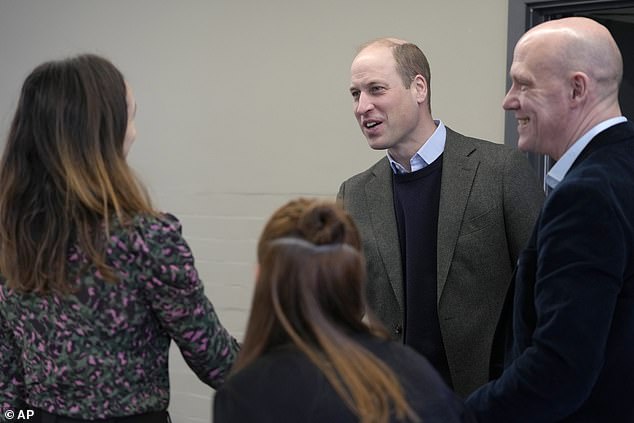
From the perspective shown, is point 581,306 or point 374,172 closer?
point 581,306

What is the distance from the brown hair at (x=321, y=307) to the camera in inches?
55.4

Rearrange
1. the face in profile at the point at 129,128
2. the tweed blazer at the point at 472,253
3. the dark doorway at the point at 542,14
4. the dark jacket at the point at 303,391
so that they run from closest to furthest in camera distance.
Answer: the dark jacket at the point at 303,391 → the face in profile at the point at 129,128 → the tweed blazer at the point at 472,253 → the dark doorway at the point at 542,14

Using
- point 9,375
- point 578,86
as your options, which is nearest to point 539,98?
point 578,86

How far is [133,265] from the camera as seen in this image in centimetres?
173

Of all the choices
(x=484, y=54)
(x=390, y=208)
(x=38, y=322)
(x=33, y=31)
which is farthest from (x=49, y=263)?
(x=33, y=31)

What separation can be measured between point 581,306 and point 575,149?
0.36 metres

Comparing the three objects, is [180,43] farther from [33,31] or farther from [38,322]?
[38,322]

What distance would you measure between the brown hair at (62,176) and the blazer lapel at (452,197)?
1.00 metres

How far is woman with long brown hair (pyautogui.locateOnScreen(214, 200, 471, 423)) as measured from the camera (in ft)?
4.59

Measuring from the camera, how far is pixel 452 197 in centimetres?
258

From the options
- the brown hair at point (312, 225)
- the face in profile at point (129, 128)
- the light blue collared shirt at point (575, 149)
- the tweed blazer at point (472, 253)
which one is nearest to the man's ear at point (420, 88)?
the tweed blazer at point (472, 253)
